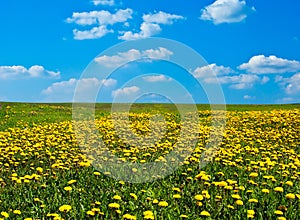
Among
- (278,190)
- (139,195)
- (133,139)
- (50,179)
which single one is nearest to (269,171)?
(278,190)

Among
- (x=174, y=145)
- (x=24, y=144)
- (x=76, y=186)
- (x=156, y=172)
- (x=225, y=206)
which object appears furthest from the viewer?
(x=24, y=144)

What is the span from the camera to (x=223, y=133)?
1345cm

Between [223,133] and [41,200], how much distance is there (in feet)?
26.1

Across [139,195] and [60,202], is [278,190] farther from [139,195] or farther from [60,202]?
[60,202]

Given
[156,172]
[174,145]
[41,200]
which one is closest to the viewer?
[41,200]

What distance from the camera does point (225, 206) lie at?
6.11 metres

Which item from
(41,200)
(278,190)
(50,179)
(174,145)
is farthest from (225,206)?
(174,145)

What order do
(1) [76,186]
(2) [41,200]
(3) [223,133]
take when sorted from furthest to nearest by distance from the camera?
(3) [223,133]
(1) [76,186]
(2) [41,200]

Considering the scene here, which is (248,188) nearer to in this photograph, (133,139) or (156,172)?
(156,172)

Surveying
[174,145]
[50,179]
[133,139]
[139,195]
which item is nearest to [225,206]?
[139,195]

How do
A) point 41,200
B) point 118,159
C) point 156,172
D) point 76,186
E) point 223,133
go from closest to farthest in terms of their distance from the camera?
1. point 41,200
2. point 76,186
3. point 156,172
4. point 118,159
5. point 223,133

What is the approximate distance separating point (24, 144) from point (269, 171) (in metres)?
7.09

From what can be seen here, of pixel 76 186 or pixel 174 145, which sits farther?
pixel 174 145

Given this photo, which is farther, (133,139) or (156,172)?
(133,139)
